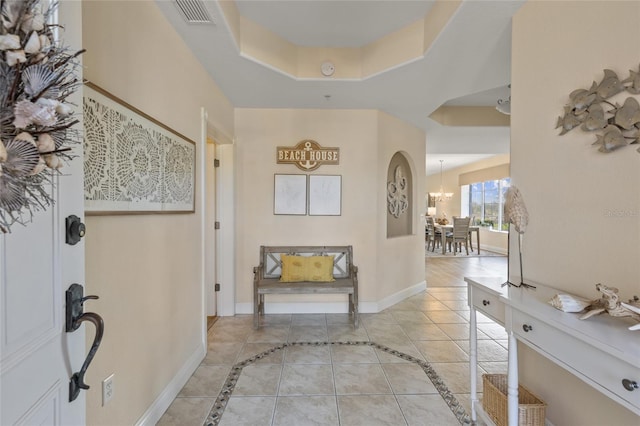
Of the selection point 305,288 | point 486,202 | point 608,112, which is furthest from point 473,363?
point 486,202

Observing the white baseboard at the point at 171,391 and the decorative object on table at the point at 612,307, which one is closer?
the decorative object on table at the point at 612,307

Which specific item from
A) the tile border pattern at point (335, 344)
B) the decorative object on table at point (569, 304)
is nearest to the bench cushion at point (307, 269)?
the tile border pattern at point (335, 344)

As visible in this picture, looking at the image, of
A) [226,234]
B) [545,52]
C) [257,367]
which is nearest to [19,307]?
[257,367]

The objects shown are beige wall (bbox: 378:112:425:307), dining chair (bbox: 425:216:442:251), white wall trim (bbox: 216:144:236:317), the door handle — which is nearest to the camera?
the door handle

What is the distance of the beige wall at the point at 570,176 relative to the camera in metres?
1.19

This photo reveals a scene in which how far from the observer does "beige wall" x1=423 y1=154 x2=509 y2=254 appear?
845 centimetres

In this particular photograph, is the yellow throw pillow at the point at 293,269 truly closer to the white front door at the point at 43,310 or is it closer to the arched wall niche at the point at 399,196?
the arched wall niche at the point at 399,196

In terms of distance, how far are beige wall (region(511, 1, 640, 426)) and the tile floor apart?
2.37 ft

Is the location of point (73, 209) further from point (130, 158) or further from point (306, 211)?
point (306, 211)

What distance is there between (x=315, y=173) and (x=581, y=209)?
2.57 m

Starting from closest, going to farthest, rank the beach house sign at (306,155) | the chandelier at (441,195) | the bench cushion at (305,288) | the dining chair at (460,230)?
1. the bench cushion at (305,288)
2. the beach house sign at (306,155)
3. the dining chair at (460,230)
4. the chandelier at (441,195)

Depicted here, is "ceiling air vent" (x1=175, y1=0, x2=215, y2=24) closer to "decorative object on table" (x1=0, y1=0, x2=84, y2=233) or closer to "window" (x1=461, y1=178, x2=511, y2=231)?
"decorative object on table" (x1=0, y1=0, x2=84, y2=233)

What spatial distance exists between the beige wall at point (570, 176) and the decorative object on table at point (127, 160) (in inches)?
84.5

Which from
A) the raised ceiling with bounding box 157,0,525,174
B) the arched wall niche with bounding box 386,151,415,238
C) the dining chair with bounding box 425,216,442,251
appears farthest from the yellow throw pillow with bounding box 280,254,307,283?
the dining chair with bounding box 425,216,442,251
